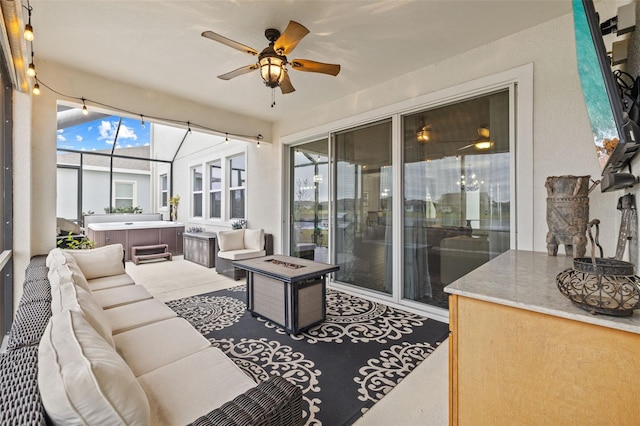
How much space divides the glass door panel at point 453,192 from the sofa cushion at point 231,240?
118 inches

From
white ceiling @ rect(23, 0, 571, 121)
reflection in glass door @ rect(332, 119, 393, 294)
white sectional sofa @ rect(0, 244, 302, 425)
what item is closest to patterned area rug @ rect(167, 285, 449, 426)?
reflection in glass door @ rect(332, 119, 393, 294)

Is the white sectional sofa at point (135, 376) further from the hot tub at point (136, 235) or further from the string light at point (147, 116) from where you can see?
the hot tub at point (136, 235)

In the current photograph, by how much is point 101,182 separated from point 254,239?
19.7 ft

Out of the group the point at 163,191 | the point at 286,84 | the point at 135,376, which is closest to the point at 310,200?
the point at 286,84

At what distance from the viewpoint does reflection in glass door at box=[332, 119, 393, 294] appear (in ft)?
11.9

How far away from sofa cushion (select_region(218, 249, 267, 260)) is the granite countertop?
147 inches

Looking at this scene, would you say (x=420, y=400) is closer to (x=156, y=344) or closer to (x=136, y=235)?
(x=156, y=344)

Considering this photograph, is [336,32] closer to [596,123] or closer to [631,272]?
[596,123]

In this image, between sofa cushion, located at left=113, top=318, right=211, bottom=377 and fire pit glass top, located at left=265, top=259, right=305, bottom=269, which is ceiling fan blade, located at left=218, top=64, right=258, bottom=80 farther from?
sofa cushion, located at left=113, top=318, right=211, bottom=377

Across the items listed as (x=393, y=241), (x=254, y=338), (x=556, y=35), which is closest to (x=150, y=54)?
(x=254, y=338)

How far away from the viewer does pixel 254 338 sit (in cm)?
257

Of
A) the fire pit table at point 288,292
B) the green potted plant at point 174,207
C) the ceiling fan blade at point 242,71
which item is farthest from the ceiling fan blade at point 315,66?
the green potted plant at point 174,207

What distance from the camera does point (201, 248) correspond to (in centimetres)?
578

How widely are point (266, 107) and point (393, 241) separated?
294 centimetres
